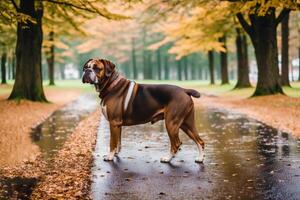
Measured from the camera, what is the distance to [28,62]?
22578 millimetres

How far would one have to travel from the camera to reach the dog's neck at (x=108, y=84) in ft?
26.3

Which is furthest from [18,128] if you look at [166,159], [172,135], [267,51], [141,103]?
[267,51]

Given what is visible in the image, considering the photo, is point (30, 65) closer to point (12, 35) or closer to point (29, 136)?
point (29, 136)

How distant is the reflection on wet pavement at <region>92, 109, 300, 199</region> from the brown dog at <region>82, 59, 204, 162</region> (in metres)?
0.51

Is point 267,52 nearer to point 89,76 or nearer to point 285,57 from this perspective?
point 285,57

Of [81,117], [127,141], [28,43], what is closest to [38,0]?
[28,43]

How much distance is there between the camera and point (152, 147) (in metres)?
9.71

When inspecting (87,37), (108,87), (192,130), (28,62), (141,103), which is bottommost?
(192,130)

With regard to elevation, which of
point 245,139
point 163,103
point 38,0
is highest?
point 38,0

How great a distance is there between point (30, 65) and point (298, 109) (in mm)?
12207

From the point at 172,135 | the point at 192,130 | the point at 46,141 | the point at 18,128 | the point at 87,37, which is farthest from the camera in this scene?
the point at 87,37

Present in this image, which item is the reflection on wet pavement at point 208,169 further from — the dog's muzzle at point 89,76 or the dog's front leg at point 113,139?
the dog's muzzle at point 89,76

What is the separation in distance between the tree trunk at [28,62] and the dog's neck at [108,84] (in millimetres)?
15036

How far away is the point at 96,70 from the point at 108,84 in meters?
0.35
